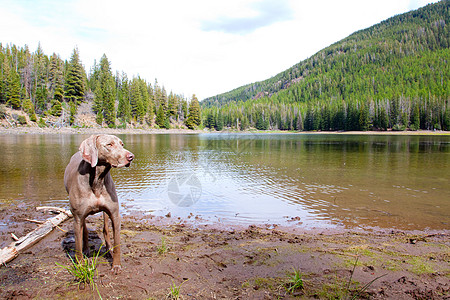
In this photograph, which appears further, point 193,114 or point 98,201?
point 193,114

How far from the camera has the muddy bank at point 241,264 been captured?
12.8 ft

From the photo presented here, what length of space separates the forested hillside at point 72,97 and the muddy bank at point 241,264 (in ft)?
290

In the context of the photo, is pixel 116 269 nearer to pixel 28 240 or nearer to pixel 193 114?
pixel 28 240

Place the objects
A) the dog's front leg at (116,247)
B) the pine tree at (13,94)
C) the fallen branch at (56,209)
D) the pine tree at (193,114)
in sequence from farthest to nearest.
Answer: the pine tree at (193,114)
the pine tree at (13,94)
the fallen branch at (56,209)
the dog's front leg at (116,247)

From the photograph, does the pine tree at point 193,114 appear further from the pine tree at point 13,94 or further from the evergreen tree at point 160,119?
the pine tree at point 13,94

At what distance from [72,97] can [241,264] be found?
345ft

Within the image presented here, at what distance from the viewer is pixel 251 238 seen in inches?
263

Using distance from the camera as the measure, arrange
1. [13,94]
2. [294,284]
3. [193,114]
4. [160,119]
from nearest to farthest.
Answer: [294,284] → [13,94] → [160,119] → [193,114]

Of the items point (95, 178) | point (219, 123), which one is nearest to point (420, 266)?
point (95, 178)

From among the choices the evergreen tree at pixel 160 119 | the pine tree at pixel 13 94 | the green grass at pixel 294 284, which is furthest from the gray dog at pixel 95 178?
the evergreen tree at pixel 160 119

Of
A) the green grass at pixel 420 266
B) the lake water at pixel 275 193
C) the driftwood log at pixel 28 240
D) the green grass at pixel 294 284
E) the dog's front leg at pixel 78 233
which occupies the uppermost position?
the dog's front leg at pixel 78 233

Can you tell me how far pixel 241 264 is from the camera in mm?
4980

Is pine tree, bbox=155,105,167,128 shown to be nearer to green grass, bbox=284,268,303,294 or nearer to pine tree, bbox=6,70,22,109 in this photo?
pine tree, bbox=6,70,22,109

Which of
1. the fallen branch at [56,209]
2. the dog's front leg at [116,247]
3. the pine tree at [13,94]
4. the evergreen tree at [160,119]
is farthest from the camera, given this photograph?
the evergreen tree at [160,119]
